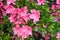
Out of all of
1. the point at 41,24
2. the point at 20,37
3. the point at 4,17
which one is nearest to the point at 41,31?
the point at 41,24

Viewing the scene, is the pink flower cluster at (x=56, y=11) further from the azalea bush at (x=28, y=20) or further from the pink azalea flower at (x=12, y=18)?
the pink azalea flower at (x=12, y=18)

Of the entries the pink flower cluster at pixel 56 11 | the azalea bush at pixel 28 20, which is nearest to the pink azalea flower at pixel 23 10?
the azalea bush at pixel 28 20

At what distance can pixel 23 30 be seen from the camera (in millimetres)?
3047

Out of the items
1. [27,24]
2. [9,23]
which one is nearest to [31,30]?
[27,24]

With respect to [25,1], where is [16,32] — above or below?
below

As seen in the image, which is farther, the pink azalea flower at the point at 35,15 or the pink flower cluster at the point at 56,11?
the pink flower cluster at the point at 56,11

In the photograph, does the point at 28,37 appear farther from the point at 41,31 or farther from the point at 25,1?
the point at 25,1

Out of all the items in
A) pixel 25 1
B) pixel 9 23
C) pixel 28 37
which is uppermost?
pixel 25 1

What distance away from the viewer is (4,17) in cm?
316

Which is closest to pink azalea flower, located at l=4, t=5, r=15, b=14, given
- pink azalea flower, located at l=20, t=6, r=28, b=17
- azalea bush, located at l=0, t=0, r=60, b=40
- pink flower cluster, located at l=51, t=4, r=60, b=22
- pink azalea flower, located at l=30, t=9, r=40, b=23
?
azalea bush, located at l=0, t=0, r=60, b=40

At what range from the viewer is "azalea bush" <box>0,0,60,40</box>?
10.0 feet

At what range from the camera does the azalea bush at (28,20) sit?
10.0 ft

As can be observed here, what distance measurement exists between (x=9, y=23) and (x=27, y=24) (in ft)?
0.79

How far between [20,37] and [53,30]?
1.52ft
